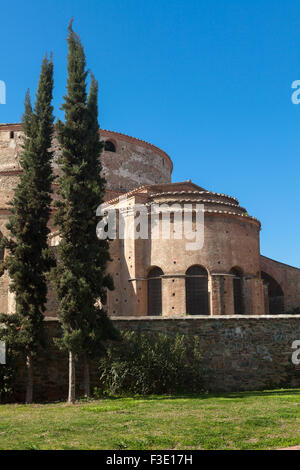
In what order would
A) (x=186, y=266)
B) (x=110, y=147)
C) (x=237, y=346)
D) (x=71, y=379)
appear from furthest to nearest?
(x=110, y=147) → (x=186, y=266) → (x=237, y=346) → (x=71, y=379)

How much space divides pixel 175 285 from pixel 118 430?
11538 millimetres

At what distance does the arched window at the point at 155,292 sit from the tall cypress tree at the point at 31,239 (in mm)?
7015

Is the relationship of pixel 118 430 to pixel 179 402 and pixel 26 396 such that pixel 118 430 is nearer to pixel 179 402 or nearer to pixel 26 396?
pixel 179 402

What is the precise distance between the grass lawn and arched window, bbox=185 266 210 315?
755 cm

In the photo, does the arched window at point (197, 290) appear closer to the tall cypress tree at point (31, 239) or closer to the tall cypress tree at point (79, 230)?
the tall cypress tree at point (79, 230)

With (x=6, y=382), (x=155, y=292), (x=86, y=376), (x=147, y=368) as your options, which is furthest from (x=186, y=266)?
(x=6, y=382)

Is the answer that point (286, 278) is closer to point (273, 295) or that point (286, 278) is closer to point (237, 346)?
point (273, 295)

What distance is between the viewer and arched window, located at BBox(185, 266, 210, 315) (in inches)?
768

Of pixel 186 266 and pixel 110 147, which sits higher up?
pixel 110 147

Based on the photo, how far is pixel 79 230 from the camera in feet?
43.3

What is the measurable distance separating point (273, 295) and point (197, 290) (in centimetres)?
772

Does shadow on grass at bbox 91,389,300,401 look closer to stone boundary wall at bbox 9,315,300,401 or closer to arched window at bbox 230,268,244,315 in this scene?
stone boundary wall at bbox 9,315,300,401

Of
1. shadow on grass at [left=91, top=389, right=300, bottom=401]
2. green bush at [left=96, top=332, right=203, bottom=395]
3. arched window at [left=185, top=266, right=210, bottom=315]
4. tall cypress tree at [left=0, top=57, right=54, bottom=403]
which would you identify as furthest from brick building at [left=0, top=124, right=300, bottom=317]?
tall cypress tree at [left=0, top=57, right=54, bottom=403]

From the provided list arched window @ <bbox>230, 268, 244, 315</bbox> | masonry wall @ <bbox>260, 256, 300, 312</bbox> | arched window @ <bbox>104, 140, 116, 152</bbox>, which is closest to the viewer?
arched window @ <bbox>230, 268, 244, 315</bbox>
